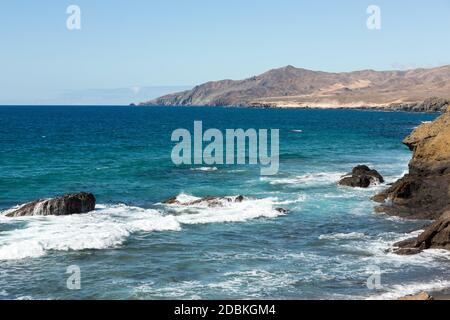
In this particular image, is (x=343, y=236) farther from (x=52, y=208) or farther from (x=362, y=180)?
(x=52, y=208)

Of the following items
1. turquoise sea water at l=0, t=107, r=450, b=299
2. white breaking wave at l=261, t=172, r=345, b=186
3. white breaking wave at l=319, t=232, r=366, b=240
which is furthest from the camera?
white breaking wave at l=261, t=172, r=345, b=186

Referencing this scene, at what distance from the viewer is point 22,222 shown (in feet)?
105

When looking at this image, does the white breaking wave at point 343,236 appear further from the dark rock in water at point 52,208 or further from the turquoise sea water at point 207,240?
the dark rock in water at point 52,208

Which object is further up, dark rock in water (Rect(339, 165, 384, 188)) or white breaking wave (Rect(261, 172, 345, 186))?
dark rock in water (Rect(339, 165, 384, 188))

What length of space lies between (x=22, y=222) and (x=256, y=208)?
1353 cm

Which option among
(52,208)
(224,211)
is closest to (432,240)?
(224,211)

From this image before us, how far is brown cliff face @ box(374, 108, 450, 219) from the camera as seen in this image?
34.5 meters

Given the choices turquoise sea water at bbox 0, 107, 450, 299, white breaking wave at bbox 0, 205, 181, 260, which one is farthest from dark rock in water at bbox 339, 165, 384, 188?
white breaking wave at bbox 0, 205, 181, 260

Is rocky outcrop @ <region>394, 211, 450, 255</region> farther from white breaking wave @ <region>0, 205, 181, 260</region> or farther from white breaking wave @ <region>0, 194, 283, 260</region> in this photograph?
white breaking wave @ <region>0, 205, 181, 260</region>

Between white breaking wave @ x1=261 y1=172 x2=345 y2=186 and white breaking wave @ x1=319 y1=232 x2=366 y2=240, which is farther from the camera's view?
white breaking wave @ x1=261 y1=172 x2=345 y2=186

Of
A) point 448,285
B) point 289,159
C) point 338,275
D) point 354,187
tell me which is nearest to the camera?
point 448,285

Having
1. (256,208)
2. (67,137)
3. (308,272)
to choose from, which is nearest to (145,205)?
(256,208)

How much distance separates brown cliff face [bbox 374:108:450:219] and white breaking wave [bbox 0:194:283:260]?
296 inches

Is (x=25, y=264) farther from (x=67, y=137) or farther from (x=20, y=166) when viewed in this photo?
(x=67, y=137)
